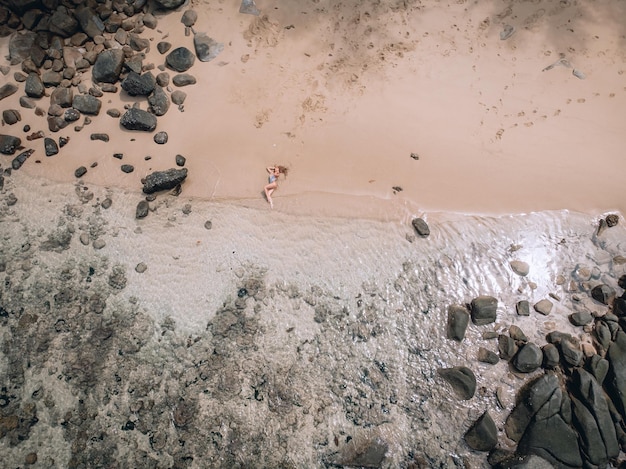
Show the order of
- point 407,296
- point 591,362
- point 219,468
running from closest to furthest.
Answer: point 219,468, point 591,362, point 407,296

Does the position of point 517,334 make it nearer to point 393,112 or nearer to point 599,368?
point 599,368

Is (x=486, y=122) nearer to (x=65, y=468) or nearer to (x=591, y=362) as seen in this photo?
(x=591, y=362)

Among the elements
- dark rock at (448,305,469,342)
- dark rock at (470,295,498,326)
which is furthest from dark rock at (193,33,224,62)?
dark rock at (470,295,498,326)

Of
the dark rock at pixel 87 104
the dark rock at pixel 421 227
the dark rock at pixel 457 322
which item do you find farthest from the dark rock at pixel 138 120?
the dark rock at pixel 457 322

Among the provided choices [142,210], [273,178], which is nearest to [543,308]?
[273,178]

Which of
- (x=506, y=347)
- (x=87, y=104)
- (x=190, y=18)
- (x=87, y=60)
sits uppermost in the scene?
(x=190, y=18)

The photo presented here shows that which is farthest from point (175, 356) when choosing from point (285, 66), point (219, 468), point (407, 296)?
point (285, 66)
